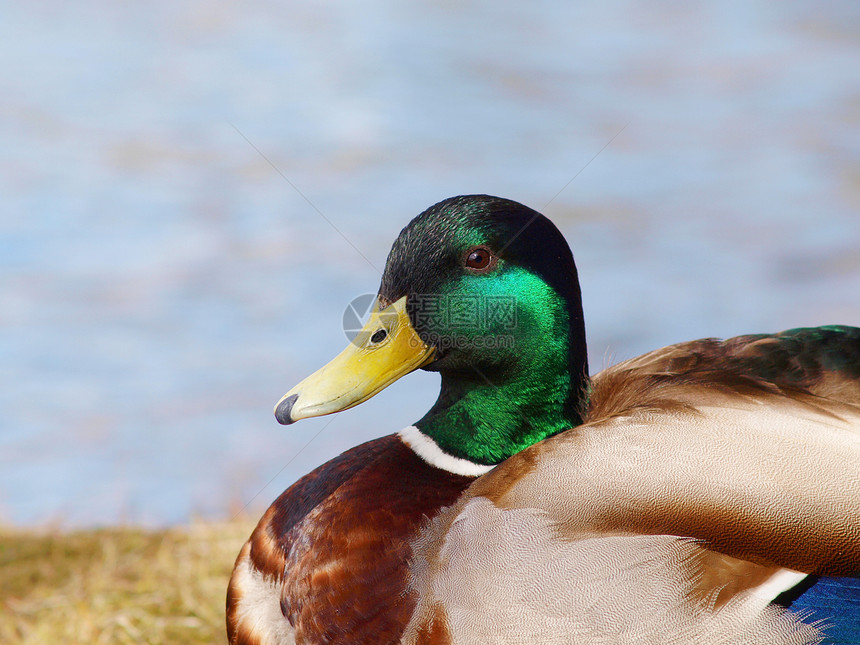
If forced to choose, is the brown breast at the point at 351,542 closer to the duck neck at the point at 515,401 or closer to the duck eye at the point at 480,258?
the duck neck at the point at 515,401

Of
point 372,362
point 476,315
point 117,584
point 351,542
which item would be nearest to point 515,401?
point 476,315

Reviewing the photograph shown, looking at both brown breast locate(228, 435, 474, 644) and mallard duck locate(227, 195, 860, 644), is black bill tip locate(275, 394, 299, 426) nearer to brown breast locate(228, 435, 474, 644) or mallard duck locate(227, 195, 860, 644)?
mallard duck locate(227, 195, 860, 644)

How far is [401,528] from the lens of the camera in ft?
7.32

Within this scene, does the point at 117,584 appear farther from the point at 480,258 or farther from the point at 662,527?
the point at 662,527

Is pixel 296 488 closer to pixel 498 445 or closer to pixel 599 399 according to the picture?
pixel 498 445

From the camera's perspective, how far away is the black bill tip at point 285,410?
7.38 ft

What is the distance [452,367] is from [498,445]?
0.23 meters

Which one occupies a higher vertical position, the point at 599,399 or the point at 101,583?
the point at 599,399

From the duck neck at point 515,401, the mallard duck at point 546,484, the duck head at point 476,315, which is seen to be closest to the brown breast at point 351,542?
the mallard duck at point 546,484

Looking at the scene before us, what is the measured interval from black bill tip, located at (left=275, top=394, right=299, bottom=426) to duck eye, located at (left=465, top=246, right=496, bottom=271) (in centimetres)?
51

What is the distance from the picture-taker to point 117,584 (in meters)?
3.48

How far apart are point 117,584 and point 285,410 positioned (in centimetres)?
160

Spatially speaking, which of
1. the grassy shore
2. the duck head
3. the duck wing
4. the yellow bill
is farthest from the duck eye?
the grassy shore

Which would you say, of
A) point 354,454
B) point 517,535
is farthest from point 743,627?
point 354,454
